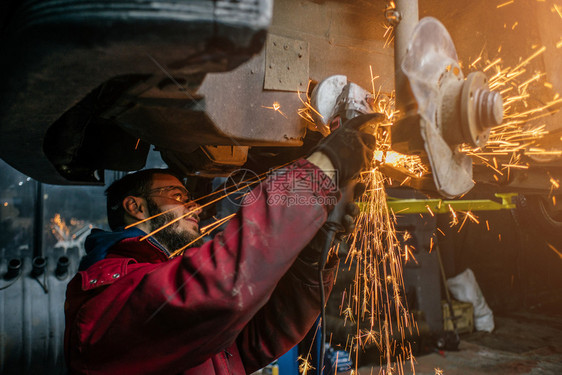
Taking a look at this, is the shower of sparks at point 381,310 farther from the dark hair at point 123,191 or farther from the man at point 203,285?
the man at point 203,285

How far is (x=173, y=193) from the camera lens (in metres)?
2.12

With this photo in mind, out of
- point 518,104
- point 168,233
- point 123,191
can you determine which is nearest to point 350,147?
point 518,104

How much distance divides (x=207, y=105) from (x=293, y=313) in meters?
1.08

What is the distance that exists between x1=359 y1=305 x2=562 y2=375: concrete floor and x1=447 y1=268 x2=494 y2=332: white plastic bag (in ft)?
0.54

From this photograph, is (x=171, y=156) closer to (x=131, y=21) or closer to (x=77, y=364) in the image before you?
(x=77, y=364)

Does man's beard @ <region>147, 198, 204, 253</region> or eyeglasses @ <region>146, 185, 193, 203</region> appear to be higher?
eyeglasses @ <region>146, 185, 193, 203</region>

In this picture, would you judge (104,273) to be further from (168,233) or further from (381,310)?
(381,310)

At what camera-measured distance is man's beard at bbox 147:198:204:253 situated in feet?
6.45

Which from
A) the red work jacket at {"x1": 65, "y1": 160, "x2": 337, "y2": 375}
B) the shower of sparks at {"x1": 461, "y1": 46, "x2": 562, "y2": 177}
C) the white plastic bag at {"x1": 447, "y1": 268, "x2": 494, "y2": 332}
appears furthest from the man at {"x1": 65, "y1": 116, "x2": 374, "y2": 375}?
the white plastic bag at {"x1": 447, "y1": 268, "x2": 494, "y2": 332}

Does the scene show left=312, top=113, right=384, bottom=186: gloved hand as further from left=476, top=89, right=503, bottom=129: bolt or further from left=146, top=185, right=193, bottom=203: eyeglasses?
left=146, top=185, right=193, bottom=203: eyeglasses

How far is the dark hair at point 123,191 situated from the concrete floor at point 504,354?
4121mm

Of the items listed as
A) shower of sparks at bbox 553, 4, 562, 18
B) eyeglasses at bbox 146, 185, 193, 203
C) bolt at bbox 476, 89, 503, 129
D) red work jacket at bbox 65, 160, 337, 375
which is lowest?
red work jacket at bbox 65, 160, 337, 375

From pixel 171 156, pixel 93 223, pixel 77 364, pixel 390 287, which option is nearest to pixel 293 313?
pixel 77 364

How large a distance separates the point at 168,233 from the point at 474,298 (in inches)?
248
